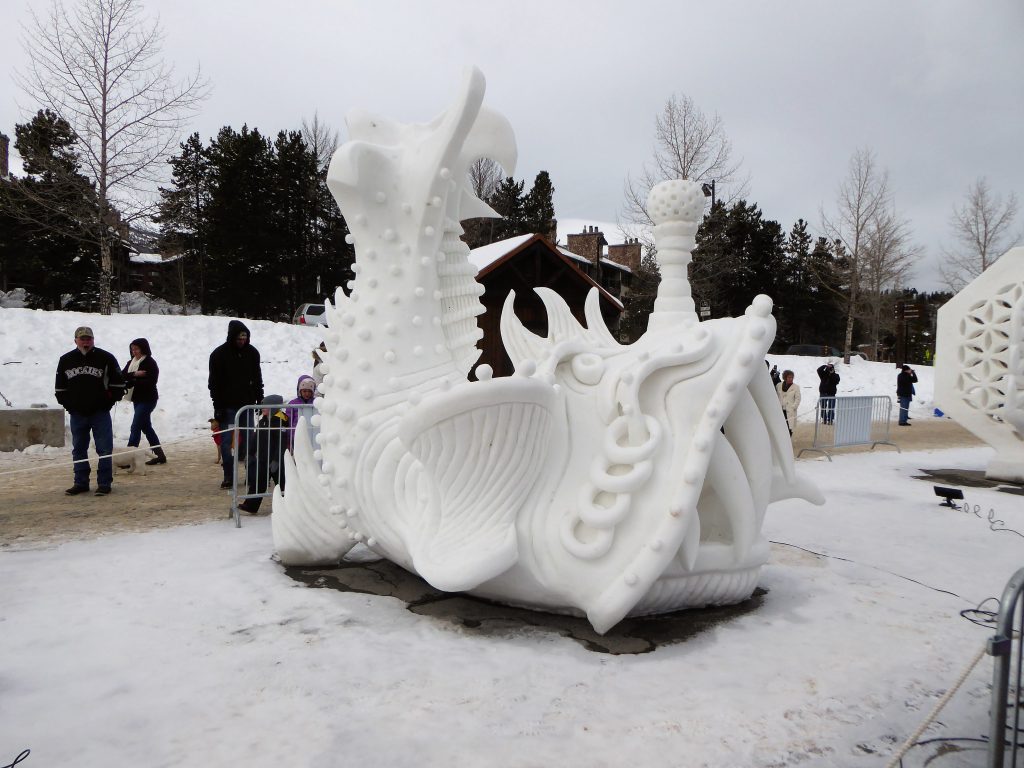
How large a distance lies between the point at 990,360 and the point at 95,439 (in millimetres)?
10632

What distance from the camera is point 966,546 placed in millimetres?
5840

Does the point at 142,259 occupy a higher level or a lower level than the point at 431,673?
higher

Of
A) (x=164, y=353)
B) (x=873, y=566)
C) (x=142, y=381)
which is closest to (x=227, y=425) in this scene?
(x=142, y=381)

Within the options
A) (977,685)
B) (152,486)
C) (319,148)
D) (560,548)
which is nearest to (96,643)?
(560,548)

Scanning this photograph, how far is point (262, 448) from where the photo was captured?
266 inches

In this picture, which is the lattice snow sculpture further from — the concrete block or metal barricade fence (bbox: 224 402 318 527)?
the concrete block

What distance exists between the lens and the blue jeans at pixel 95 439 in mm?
7086

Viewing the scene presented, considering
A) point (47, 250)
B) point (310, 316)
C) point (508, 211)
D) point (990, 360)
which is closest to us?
point (990, 360)

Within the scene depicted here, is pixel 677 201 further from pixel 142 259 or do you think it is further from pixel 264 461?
pixel 142 259

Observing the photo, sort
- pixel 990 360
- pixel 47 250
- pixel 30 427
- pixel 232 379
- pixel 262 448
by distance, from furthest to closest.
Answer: pixel 47 250 < pixel 30 427 < pixel 990 360 < pixel 232 379 < pixel 262 448

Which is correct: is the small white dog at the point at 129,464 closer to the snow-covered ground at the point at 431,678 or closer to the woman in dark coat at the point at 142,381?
the woman in dark coat at the point at 142,381

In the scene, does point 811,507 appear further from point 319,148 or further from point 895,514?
point 319,148

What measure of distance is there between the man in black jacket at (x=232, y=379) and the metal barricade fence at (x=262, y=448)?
16.0 inches

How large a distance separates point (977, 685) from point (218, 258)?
27381 mm
